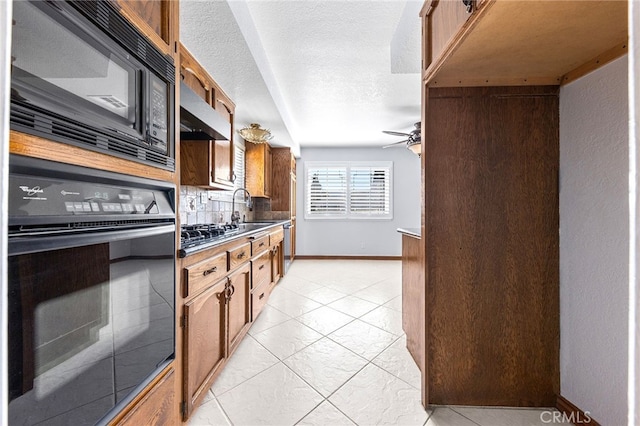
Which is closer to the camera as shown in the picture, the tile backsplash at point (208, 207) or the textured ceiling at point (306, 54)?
the textured ceiling at point (306, 54)

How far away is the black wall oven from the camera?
1.91ft

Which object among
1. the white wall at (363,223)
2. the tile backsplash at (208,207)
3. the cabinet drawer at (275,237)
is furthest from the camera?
the white wall at (363,223)

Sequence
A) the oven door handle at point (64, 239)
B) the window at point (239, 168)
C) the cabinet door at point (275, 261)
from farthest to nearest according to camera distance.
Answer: the window at point (239, 168), the cabinet door at point (275, 261), the oven door handle at point (64, 239)

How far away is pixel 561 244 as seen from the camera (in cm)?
147

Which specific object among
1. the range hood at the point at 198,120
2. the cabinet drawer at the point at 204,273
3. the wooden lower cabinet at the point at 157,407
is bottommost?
the wooden lower cabinet at the point at 157,407

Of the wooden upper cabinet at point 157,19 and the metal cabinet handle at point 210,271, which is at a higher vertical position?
the wooden upper cabinet at point 157,19

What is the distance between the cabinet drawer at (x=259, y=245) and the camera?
2430 mm

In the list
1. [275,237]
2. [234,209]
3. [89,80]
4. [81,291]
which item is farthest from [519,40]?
[234,209]

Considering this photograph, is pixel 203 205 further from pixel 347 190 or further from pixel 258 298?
pixel 347 190

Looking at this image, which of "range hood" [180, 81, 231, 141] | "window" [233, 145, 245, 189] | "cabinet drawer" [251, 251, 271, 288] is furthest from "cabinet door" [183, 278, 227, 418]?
"window" [233, 145, 245, 189]

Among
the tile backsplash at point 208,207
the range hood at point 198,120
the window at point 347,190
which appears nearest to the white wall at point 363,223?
the window at point 347,190

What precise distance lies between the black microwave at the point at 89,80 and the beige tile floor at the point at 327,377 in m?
1.35

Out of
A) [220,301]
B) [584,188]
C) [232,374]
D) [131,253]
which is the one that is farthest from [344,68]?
[232,374]

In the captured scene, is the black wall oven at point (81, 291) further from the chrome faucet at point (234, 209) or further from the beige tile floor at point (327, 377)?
the chrome faucet at point (234, 209)
